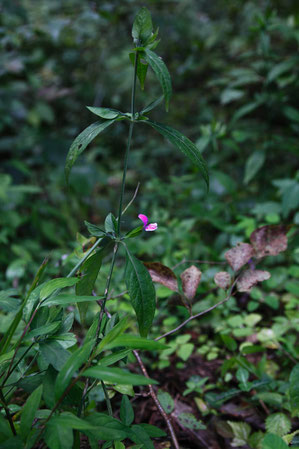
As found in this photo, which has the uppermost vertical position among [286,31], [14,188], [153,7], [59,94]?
[153,7]

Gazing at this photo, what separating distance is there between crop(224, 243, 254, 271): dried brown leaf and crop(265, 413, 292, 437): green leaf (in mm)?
440

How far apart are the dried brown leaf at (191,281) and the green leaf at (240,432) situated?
16.3 inches

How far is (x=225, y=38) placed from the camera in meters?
3.46

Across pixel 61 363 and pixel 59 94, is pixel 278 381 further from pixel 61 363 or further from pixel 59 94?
pixel 59 94

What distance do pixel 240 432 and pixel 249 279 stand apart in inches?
18.1

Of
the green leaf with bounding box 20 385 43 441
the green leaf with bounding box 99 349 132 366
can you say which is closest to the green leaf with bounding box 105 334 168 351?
the green leaf with bounding box 99 349 132 366

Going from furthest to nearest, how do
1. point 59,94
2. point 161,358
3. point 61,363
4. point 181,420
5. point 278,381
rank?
point 59,94 → point 161,358 → point 278,381 → point 181,420 → point 61,363

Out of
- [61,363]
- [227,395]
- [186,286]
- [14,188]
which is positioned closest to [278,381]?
[227,395]

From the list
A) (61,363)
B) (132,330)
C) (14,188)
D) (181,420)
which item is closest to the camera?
(61,363)

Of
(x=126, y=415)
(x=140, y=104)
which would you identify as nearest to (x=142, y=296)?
(x=126, y=415)

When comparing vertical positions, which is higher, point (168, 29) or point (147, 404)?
point (168, 29)

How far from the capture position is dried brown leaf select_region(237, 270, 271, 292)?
1.03 meters

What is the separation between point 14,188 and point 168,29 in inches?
98.8

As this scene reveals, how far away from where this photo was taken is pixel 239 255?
110 centimetres
